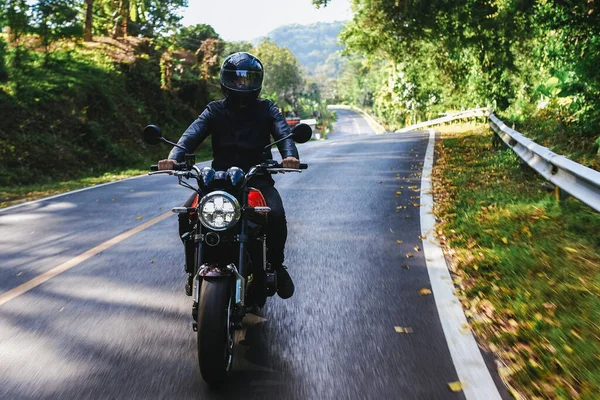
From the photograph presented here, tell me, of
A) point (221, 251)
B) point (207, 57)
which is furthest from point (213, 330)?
point (207, 57)

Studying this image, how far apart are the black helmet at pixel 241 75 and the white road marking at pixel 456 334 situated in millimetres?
2267

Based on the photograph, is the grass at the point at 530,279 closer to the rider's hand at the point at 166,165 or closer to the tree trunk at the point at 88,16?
the rider's hand at the point at 166,165

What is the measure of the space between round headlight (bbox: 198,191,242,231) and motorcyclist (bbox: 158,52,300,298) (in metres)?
0.74

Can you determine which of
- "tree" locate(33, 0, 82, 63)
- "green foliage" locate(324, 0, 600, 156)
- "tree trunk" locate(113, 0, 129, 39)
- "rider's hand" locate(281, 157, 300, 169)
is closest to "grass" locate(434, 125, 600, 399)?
"rider's hand" locate(281, 157, 300, 169)

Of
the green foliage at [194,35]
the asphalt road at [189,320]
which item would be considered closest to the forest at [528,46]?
the asphalt road at [189,320]

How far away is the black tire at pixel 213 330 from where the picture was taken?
310 cm

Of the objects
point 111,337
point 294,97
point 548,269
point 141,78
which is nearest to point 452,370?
point 548,269

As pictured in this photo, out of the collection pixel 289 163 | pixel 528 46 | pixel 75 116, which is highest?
pixel 528 46

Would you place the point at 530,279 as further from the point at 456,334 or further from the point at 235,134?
the point at 235,134

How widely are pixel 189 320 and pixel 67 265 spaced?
88.0 inches

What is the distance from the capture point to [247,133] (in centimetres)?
427

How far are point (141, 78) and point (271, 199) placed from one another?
74.8 feet

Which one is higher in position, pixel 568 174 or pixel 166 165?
pixel 166 165

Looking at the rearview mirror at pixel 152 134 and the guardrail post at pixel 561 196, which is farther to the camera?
the guardrail post at pixel 561 196
